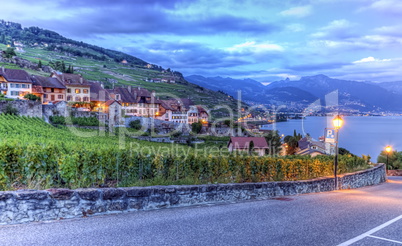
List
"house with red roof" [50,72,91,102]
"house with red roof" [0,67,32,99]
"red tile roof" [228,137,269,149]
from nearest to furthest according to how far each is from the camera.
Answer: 1. "red tile roof" [228,137,269,149]
2. "house with red roof" [0,67,32,99]
3. "house with red roof" [50,72,91,102]

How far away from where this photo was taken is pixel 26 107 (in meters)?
47.9

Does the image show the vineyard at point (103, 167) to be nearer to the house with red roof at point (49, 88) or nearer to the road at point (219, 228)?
the road at point (219, 228)

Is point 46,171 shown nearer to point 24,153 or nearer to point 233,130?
point 24,153

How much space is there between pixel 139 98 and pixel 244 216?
3265 inches

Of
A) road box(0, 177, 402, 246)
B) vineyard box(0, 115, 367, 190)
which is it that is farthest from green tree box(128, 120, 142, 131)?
road box(0, 177, 402, 246)

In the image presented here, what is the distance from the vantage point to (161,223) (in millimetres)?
6383

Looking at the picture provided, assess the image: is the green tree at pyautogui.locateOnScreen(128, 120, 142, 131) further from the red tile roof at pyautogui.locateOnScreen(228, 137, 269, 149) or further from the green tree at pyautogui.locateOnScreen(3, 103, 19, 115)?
the green tree at pyautogui.locateOnScreen(3, 103, 19, 115)

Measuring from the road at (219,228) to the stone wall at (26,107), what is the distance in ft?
152

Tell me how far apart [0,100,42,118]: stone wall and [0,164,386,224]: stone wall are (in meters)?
45.6

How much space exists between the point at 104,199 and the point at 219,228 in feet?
8.50

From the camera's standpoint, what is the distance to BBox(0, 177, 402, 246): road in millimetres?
5316

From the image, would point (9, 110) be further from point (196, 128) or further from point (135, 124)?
point (196, 128)

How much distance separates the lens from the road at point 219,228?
5.32 m

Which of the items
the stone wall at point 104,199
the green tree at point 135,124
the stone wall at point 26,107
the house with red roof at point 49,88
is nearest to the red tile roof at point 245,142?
the green tree at point 135,124
